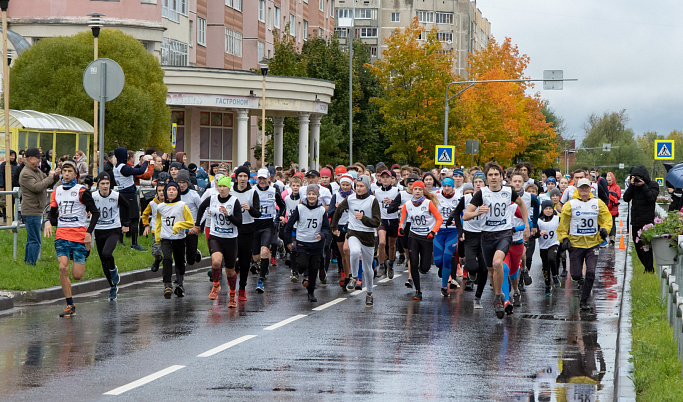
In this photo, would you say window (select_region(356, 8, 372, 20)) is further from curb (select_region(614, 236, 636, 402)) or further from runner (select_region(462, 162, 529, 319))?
runner (select_region(462, 162, 529, 319))

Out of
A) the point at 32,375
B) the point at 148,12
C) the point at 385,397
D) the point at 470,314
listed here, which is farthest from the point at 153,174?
the point at 148,12

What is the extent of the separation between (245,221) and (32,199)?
141 inches

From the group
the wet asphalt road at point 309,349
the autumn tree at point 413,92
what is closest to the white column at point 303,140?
the autumn tree at point 413,92

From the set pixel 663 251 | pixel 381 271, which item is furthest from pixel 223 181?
pixel 381 271

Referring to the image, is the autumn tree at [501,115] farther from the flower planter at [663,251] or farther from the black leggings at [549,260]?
the flower planter at [663,251]

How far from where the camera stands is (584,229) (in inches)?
552

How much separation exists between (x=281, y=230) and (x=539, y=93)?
186 ft

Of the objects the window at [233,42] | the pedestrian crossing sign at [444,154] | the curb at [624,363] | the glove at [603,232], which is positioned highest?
the window at [233,42]

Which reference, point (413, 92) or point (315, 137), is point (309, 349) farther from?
point (413, 92)

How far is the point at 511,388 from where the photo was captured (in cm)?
834

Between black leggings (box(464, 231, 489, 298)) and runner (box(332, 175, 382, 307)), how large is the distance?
1.28m

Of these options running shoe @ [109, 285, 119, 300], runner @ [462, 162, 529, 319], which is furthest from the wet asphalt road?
runner @ [462, 162, 529, 319]

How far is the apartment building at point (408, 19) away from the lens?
131500 mm

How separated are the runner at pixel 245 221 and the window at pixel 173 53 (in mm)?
30753
